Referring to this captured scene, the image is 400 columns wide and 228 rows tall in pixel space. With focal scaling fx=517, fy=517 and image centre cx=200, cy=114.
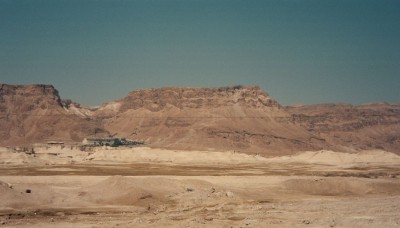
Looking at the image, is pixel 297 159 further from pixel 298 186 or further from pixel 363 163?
pixel 298 186

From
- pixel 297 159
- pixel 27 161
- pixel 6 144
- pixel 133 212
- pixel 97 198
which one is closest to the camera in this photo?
pixel 133 212

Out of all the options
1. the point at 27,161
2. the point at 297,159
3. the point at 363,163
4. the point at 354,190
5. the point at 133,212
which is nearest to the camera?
the point at 133,212

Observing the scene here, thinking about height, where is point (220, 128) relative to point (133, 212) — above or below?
above

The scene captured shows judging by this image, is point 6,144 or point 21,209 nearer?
point 21,209

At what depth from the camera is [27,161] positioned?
102562 millimetres

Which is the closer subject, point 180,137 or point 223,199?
point 223,199

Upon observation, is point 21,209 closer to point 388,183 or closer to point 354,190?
point 354,190

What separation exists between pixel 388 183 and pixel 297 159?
71.2m

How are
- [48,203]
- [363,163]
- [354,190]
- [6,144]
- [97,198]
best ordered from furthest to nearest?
1. [6,144]
2. [363,163]
3. [354,190]
4. [97,198]
5. [48,203]

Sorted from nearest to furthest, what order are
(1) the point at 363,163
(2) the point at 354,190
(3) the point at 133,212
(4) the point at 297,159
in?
(3) the point at 133,212, (2) the point at 354,190, (1) the point at 363,163, (4) the point at 297,159

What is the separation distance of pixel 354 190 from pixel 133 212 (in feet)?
102

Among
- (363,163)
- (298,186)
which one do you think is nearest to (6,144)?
(363,163)

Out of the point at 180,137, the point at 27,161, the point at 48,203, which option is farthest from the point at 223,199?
the point at 180,137

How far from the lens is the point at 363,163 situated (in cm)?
12425
